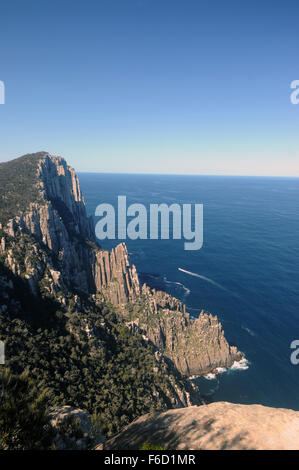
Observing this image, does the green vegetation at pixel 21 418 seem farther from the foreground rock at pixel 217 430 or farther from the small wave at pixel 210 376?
the small wave at pixel 210 376

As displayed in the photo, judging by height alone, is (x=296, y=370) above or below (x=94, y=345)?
below

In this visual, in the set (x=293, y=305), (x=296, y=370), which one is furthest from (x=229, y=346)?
(x=293, y=305)

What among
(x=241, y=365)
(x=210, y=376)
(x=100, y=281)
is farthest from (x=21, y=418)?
(x=241, y=365)

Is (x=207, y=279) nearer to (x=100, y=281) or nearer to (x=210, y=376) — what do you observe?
(x=210, y=376)
